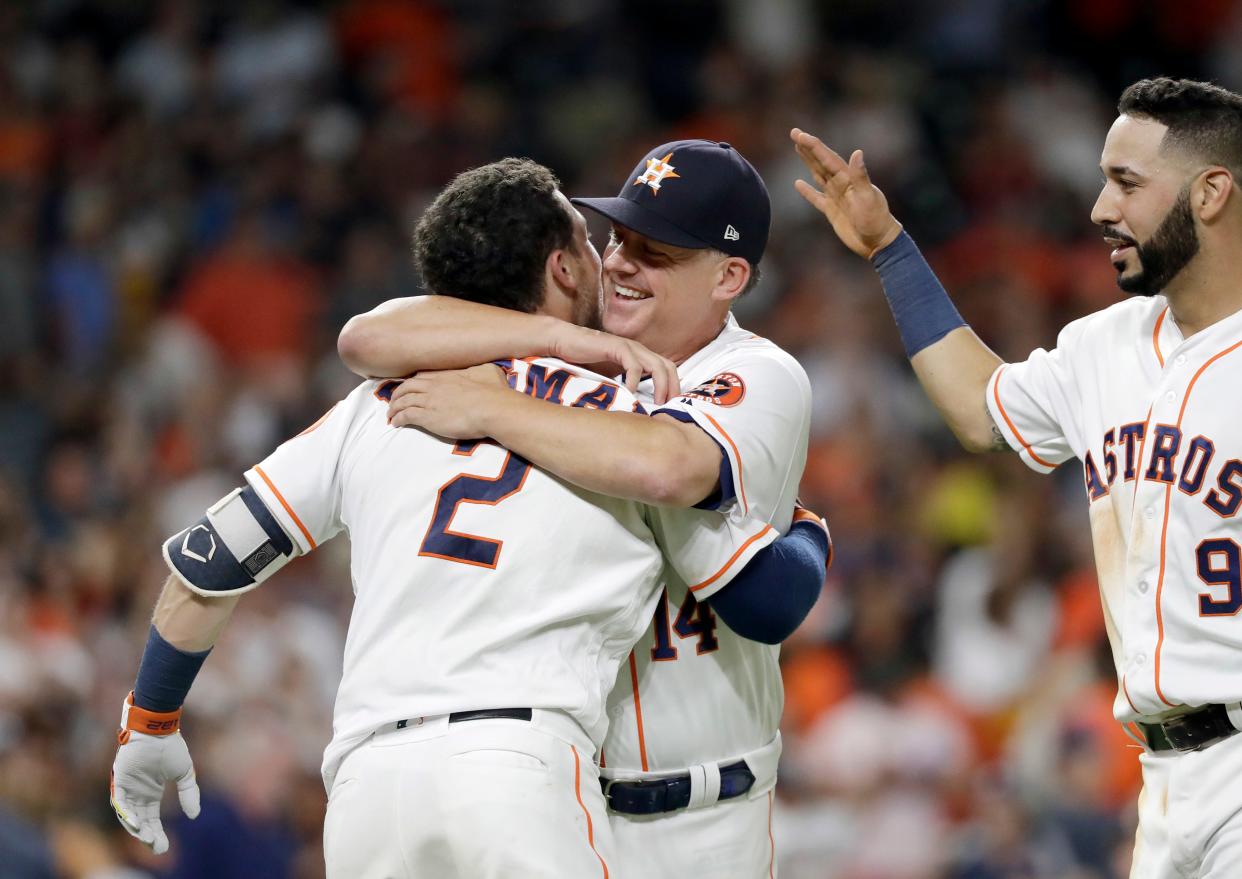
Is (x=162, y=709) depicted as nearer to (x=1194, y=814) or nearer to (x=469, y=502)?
(x=469, y=502)

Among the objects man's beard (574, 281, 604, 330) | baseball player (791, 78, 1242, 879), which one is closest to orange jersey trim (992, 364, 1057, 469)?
baseball player (791, 78, 1242, 879)

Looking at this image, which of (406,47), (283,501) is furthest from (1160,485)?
(406,47)

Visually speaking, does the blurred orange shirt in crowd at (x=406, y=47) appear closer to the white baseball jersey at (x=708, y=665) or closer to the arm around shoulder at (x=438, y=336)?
the arm around shoulder at (x=438, y=336)

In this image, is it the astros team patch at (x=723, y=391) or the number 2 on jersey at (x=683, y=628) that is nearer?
the astros team patch at (x=723, y=391)

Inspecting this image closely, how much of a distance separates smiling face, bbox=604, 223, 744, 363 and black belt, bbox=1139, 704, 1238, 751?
122 centimetres

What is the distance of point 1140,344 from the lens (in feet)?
11.2

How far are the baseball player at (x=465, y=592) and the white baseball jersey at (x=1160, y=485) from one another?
63 centimetres

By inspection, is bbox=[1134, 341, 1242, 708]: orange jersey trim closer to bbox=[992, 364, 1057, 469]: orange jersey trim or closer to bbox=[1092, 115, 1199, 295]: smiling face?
bbox=[1092, 115, 1199, 295]: smiling face

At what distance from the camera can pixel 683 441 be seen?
9.87 ft

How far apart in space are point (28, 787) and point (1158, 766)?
466 cm

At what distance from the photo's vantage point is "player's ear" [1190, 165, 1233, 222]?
329 centimetres

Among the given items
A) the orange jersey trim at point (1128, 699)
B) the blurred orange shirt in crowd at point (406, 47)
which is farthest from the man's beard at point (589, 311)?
the blurred orange shirt in crowd at point (406, 47)

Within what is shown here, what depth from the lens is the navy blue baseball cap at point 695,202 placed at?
3.42 meters

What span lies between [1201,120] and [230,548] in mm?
2109
